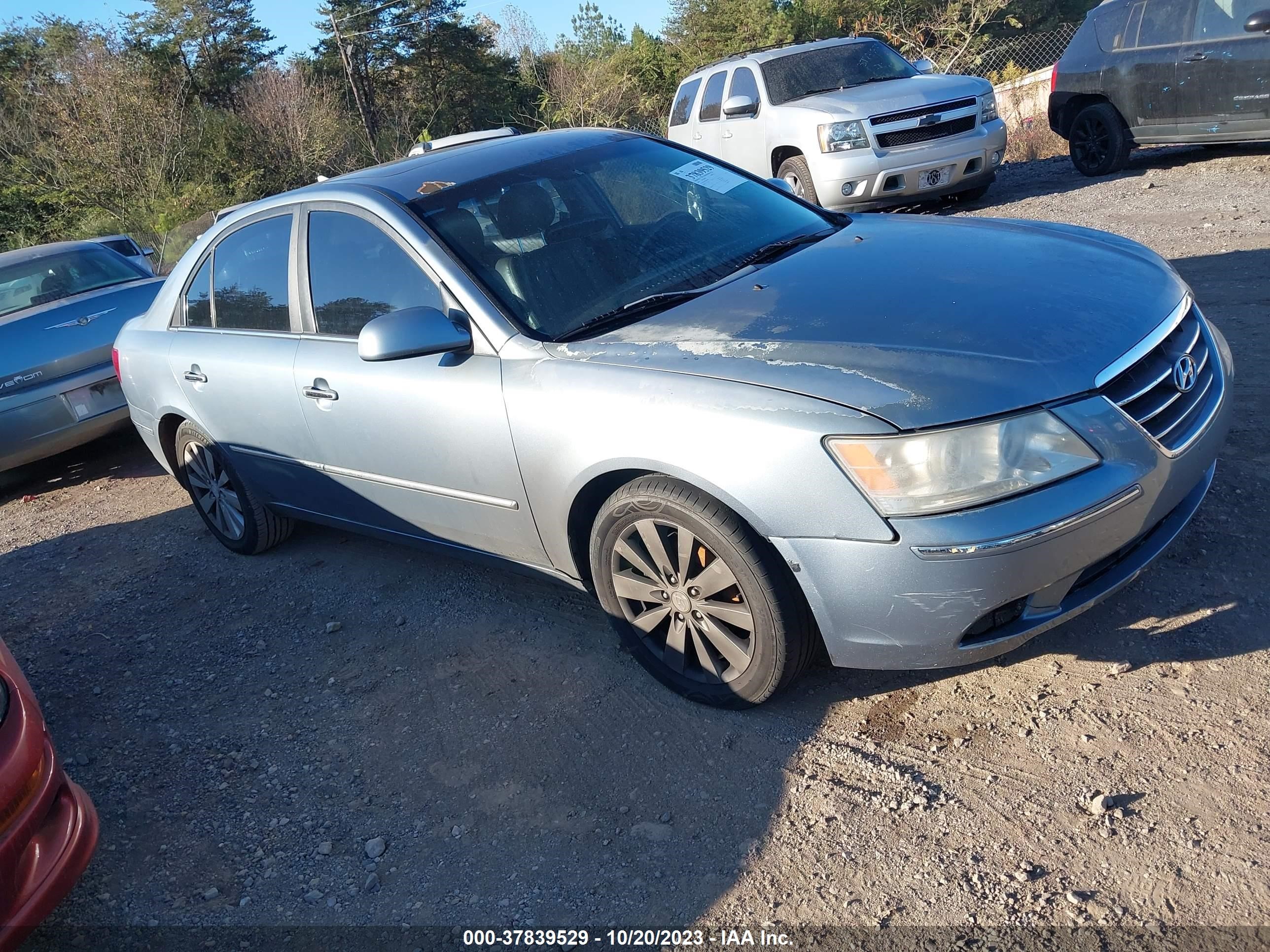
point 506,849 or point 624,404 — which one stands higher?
point 624,404

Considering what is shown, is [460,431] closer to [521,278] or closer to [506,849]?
[521,278]

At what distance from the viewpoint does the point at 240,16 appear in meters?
36.1

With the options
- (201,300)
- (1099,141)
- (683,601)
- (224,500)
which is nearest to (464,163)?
(201,300)

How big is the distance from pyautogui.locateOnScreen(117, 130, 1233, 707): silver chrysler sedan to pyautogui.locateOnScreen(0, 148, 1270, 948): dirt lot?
0.32 m

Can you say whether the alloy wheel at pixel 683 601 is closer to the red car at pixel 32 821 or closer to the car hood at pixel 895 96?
the red car at pixel 32 821

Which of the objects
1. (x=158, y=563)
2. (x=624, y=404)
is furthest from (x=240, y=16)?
(x=624, y=404)

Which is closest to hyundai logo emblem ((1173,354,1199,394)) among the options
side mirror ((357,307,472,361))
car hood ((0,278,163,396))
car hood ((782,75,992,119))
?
side mirror ((357,307,472,361))

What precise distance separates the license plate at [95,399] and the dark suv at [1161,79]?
9224 millimetres

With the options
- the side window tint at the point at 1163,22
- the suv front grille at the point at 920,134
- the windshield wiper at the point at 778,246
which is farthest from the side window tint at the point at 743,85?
the windshield wiper at the point at 778,246

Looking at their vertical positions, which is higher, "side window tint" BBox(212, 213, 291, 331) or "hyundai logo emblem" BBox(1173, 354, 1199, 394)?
"side window tint" BBox(212, 213, 291, 331)

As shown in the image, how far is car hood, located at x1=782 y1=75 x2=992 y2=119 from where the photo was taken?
910 centimetres

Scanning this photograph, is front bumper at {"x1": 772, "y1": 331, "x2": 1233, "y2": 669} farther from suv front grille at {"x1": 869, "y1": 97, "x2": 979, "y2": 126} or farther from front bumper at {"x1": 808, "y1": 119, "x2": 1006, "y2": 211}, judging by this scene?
suv front grille at {"x1": 869, "y1": 97, "x2": 979, "y2": 126}

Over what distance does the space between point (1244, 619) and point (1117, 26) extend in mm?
8828

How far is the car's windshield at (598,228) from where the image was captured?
3.46m
